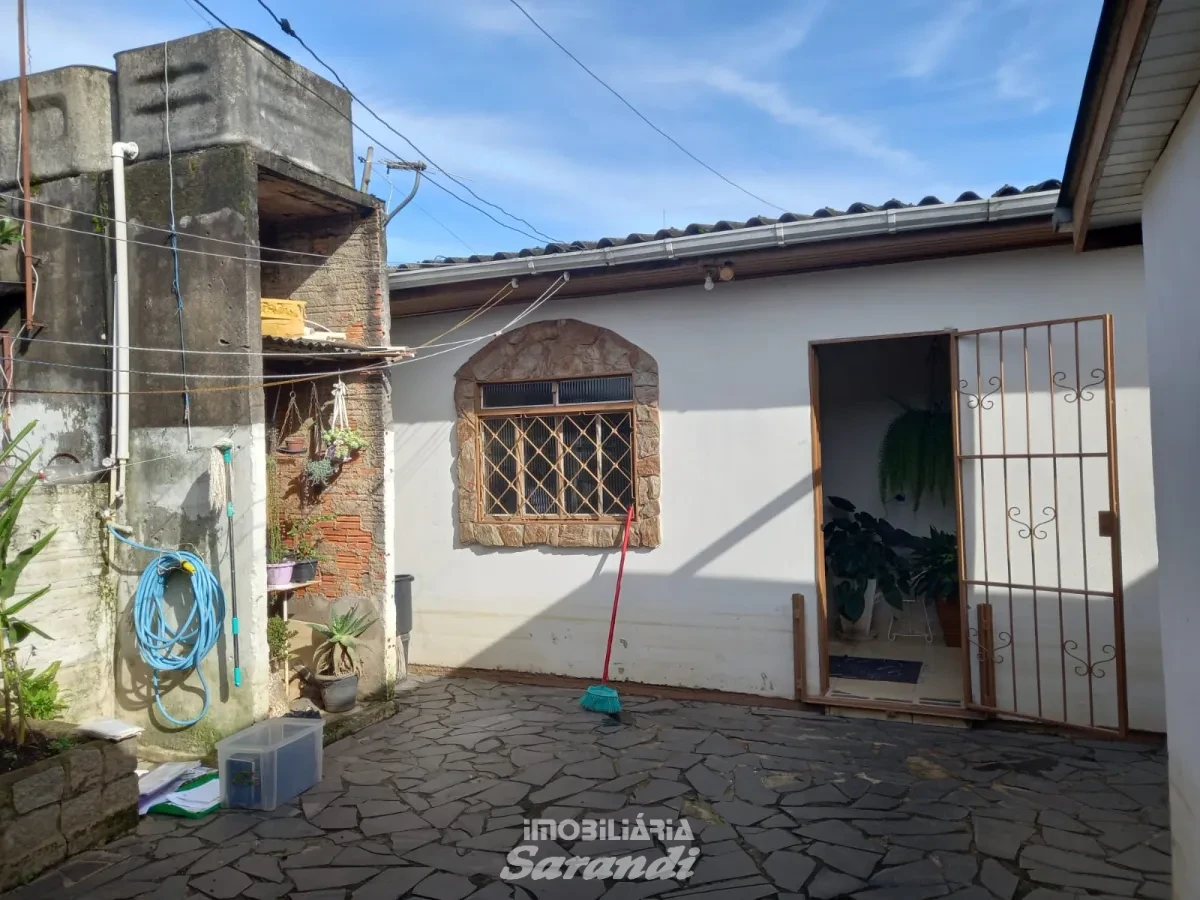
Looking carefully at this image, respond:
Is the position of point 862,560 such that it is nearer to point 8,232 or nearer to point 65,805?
point 65,805

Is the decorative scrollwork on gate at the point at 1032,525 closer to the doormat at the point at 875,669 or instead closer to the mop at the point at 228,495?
the doormat at the point at 875,669

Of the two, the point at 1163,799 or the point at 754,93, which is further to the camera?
the point at 754,93

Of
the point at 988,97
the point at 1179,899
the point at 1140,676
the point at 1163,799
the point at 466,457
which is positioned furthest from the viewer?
the point at 988,97

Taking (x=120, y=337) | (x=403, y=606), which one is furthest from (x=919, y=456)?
(x=120, y=337)

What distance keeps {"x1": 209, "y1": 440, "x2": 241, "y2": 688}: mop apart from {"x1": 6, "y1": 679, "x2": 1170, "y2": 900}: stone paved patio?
2.94 feet

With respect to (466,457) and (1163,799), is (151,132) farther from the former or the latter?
(1163,799)

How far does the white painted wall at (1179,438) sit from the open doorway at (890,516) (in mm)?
3318

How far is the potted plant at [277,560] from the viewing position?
5785 mm

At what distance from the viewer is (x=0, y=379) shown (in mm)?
5418

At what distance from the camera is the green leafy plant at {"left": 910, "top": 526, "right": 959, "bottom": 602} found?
7.19m

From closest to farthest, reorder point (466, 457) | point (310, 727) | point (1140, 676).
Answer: point (310, 727)
point (1140, 676)
point (466, 457)

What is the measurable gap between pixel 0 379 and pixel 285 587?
7.18 feet

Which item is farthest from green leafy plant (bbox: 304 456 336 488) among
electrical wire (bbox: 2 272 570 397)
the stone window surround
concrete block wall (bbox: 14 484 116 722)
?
concrete block wall (bbox: 14 484 116 722)

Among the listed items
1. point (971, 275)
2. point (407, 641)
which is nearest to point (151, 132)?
point (407, 641)
